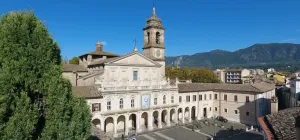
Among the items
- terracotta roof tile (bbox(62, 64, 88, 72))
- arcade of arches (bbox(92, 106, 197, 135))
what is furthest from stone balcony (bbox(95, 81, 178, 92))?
terracotta roof tile (bbox(62, 64, 88, 72))

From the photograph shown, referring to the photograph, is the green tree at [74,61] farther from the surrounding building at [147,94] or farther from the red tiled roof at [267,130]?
the red tiled roof at [267,130]

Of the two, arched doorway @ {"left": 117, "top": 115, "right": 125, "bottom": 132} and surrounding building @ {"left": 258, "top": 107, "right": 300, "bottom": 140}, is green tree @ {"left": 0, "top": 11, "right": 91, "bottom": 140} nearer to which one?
surrounding building @ {"left": 258, "top": 107, "right": 300, "bottom": 140}

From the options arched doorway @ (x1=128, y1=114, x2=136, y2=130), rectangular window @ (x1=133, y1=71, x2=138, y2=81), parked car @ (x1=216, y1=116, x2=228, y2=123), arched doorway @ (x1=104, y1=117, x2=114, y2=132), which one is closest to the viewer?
arched doorway @ (x1=104, y1=117, x2=114, y2=132)

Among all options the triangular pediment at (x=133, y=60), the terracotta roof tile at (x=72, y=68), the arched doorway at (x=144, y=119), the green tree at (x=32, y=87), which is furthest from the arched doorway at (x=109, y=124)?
the green tree at (x=32, y=87)

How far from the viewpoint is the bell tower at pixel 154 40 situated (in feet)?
131

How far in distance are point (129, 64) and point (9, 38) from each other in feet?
79.9

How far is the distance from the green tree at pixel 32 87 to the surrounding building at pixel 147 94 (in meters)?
17.2

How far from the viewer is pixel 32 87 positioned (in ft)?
28.7

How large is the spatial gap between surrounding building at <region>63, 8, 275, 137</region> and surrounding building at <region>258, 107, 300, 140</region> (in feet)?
70.2

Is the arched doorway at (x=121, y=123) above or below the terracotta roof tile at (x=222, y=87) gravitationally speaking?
below

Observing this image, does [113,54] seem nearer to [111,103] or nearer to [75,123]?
[111,103]

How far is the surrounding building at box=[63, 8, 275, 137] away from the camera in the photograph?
29859mm

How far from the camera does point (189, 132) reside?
3328 cm

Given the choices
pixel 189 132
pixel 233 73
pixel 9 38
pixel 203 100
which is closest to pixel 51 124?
pixel 9 38
